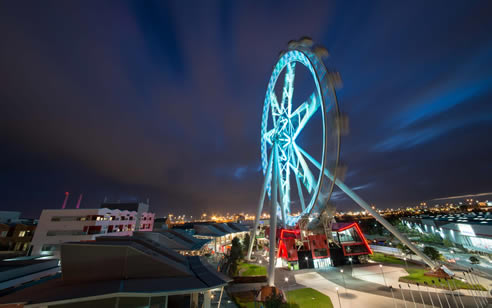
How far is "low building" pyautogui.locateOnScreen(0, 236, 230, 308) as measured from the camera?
712 centimetres

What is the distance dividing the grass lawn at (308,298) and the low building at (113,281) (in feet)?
35.1

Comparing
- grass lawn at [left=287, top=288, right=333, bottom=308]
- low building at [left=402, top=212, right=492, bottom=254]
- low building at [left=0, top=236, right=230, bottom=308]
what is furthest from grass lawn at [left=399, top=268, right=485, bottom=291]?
low building at [left=0, top=236, right=230, bottom=308]

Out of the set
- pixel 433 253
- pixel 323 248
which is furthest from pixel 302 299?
pixel 433 253

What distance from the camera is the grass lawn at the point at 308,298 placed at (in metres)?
16.0

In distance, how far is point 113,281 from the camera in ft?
26.9

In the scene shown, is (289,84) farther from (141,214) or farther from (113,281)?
(141,214)

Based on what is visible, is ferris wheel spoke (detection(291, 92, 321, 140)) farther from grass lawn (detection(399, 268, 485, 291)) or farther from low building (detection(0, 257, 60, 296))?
low building (detection(0, 257, 60, 296))

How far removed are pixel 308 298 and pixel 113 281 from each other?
16382 millimetres

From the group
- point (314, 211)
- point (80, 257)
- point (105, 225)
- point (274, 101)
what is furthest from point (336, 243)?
point (105, 225)

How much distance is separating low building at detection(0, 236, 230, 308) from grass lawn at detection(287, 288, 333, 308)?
10.7 metres

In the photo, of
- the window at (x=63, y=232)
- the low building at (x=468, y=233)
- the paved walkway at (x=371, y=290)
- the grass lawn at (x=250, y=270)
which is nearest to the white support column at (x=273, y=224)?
the paved walkway at (x=371, y=290)

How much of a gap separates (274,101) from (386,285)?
2509 centimetres

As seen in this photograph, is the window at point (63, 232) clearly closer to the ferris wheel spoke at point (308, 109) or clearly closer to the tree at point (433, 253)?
the ferris wheel spoke at point (308, 109)

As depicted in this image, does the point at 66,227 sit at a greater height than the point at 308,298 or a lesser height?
greater
